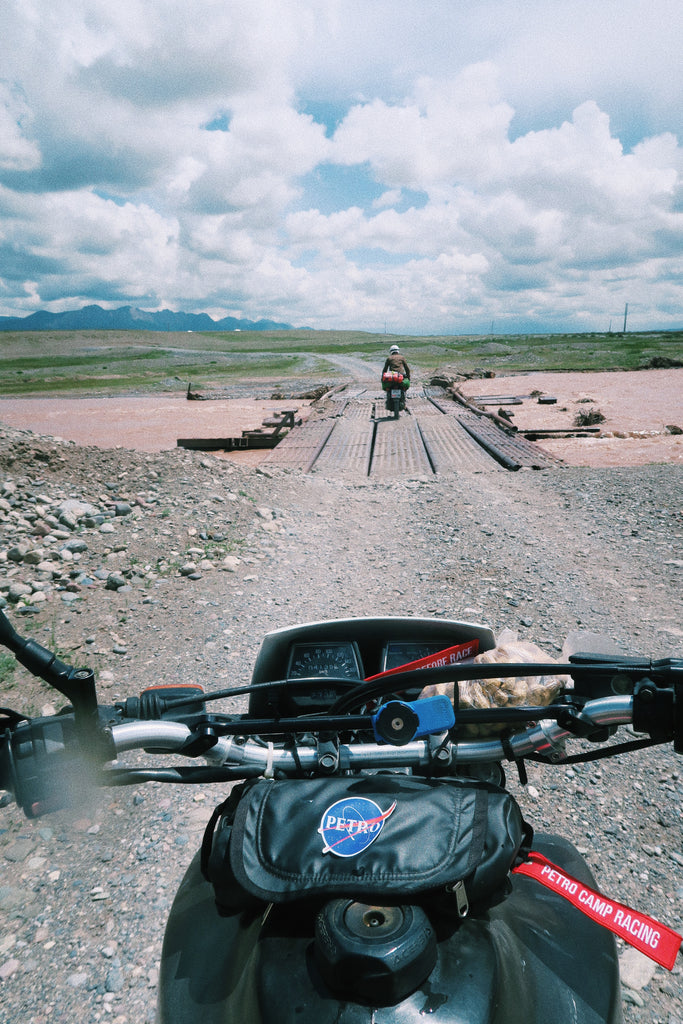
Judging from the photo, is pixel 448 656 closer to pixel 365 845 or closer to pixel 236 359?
pixel 365 845

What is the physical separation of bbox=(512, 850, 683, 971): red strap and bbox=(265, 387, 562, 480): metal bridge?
363 inches

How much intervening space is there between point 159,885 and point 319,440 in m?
11.3

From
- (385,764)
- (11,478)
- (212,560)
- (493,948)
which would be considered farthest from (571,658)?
(11,478)

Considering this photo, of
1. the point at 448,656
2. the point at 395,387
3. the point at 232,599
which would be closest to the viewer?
the point at 448,656

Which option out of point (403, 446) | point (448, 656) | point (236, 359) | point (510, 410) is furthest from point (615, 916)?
point (236, 359)

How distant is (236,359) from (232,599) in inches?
3331

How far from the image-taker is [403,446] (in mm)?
12695

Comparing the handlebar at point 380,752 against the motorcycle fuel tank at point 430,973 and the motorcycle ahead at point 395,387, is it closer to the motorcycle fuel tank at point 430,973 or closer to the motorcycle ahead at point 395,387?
the motorcycle fuel tank at point 430,973

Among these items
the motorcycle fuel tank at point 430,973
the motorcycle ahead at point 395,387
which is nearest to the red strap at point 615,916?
the motorcycle fuel tank at point 430,973

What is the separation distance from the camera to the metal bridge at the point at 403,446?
35.7ft

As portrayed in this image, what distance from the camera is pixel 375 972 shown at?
35.5 inches

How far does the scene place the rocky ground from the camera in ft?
8.14

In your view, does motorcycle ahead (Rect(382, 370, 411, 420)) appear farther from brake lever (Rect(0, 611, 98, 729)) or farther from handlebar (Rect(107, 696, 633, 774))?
brake lever (Rect(0, 611, 98, 729))

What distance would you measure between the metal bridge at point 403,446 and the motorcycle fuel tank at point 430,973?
9.09 metres
